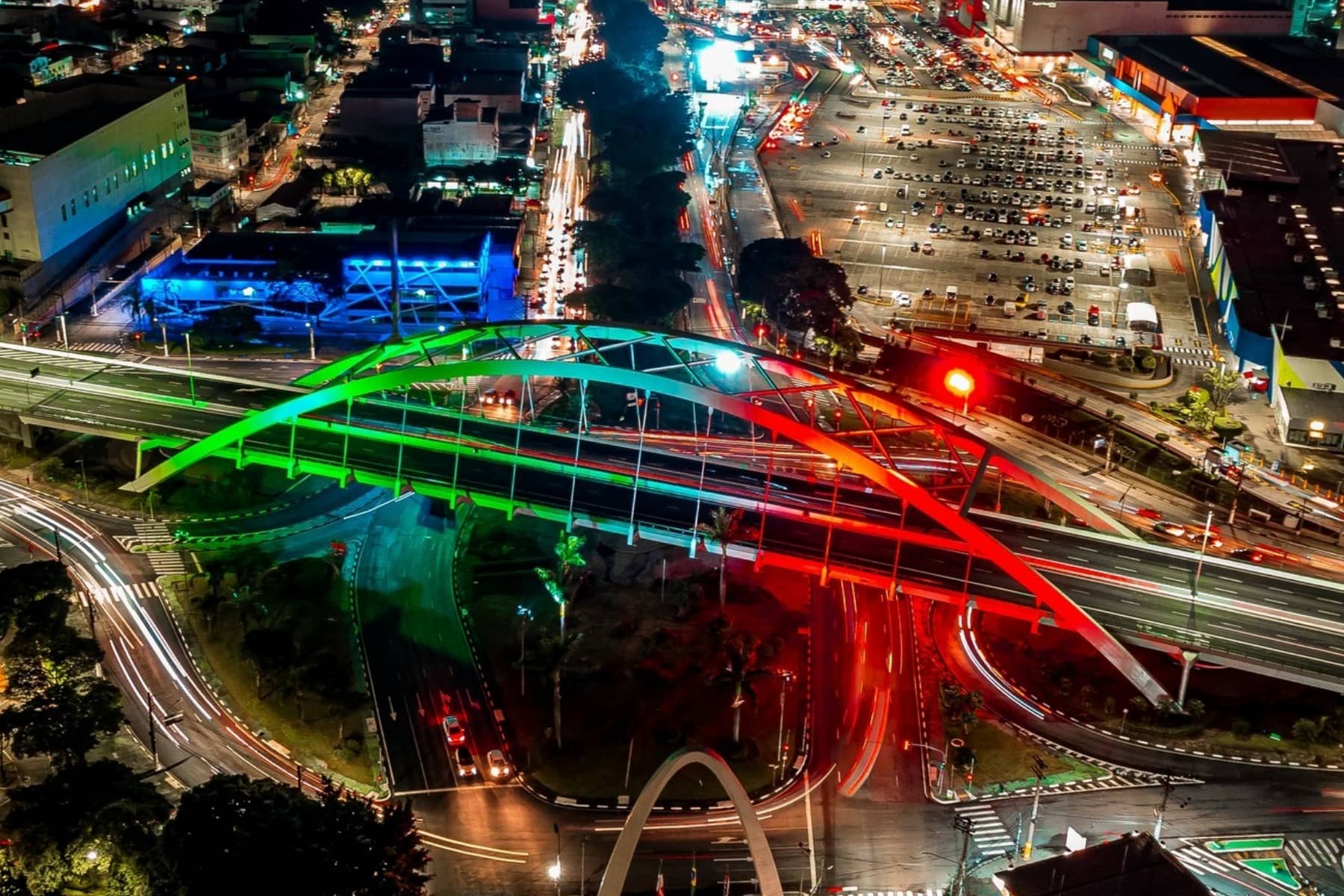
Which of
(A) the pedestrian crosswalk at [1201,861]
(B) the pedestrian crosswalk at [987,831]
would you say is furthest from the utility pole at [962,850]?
(A) the pedestrian crosswalk at [1201,861]

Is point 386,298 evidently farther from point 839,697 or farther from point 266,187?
point 839,697

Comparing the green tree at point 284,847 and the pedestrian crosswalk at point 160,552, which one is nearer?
the green tree at point 284,847

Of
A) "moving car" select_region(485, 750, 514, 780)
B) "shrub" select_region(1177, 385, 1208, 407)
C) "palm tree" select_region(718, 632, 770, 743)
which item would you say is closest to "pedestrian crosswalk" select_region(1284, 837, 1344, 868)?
"palm tree" select_region(718, 632, 770, 743)

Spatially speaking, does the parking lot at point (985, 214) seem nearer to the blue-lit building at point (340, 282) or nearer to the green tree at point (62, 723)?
the blue-lit building at point (340, 282)

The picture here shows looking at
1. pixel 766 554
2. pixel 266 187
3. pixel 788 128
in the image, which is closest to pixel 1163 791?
pixel 766 554

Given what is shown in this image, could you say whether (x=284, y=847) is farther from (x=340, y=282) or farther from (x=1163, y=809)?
(x=340, y=282)

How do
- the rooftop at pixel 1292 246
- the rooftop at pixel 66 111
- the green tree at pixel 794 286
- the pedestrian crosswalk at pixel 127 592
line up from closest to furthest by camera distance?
1. the pedestrian crosswalk at pixel 127 592
2. the rooftop at pixel 1292 246
3. the green tree at pixel 794 286
4. the rooftop at pixel 66 111

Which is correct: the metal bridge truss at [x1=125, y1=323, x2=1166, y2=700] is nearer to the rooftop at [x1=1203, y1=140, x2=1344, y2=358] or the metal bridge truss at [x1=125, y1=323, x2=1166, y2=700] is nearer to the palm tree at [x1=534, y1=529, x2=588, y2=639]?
the palm tree at [x1=534, y1=529, x2=588, y2=639]
